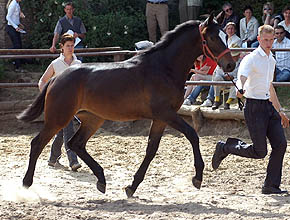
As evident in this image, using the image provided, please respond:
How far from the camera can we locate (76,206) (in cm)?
616

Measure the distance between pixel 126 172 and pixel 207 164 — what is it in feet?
3.55

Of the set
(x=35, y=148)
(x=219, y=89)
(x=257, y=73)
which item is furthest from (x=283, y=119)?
(x=219, y=89)

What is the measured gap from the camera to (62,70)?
25.5 feet

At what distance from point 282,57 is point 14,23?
5.55 meters

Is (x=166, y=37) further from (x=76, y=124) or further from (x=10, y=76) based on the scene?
(x=10, y=76)

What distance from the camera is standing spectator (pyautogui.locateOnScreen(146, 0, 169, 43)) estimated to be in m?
13.6

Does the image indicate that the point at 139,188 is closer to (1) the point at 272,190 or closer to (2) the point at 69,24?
(1) the point at 272,190

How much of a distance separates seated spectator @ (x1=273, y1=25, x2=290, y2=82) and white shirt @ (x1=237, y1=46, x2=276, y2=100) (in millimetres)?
4568

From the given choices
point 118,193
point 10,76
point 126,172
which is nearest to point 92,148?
point 126,172

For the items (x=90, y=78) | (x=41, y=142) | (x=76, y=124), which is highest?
(x=90, y=78)

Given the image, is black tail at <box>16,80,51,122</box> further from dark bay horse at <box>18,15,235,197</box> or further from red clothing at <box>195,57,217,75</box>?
red clothing at <box>195,57,217,75</box>

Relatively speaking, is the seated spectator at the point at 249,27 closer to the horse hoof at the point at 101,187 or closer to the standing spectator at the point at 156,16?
the standing spectator at the point at 156,16

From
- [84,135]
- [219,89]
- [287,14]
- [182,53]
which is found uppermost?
[182,53]

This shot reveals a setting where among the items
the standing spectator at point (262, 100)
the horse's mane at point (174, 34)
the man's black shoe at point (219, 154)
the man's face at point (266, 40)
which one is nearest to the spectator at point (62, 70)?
the horse's mane at point (174, 34)
